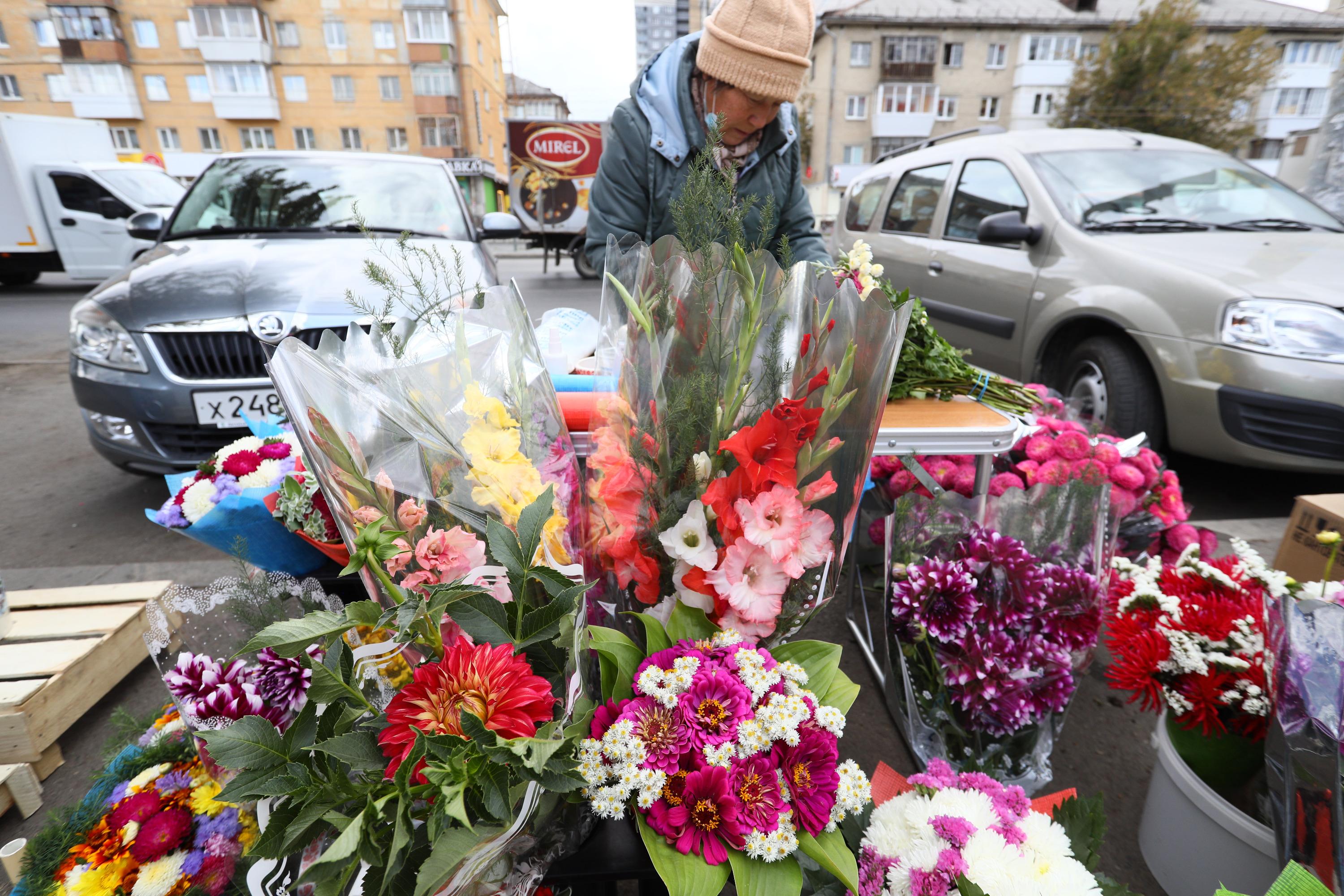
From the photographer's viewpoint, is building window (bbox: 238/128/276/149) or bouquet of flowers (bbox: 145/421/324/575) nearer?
bouquet of flowers (bbox: 145/421/324/575)

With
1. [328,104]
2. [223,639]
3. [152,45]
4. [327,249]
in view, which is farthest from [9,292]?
[152,45]

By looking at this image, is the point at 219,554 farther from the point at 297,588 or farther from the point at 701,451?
the point at 701,451

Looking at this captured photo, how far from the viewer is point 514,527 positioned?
905 millimetres

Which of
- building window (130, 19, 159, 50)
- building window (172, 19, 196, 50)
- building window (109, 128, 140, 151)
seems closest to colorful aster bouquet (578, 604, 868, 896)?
building window (172, 19, 196, 50)

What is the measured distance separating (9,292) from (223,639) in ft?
52.9

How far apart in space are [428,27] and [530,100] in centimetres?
1850

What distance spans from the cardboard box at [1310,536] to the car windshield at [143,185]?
14.3 metres

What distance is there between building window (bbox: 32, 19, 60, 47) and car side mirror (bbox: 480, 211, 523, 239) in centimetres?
4675

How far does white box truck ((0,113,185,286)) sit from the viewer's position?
35.7 ft

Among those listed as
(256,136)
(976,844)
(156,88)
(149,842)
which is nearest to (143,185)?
(149,842)

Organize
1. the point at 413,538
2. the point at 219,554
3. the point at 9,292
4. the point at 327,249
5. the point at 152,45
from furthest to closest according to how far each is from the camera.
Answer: the point at 152,45
the point at 9,292
the point at 327,249
the point at 219,554
the point at 413,538

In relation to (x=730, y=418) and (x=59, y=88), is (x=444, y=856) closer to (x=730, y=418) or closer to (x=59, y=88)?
(x=730, y=418)

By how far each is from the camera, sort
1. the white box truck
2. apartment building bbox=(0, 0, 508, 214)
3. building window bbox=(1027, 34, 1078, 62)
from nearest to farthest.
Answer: the white box truck → building window bbox=(1027, 34, 1078, 62) → apartment building bbox=(0, 0, 508, 214)

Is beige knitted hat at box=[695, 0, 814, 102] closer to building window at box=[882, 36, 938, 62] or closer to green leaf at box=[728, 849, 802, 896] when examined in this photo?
green leaf at box=[728, 849, 802, 896]
